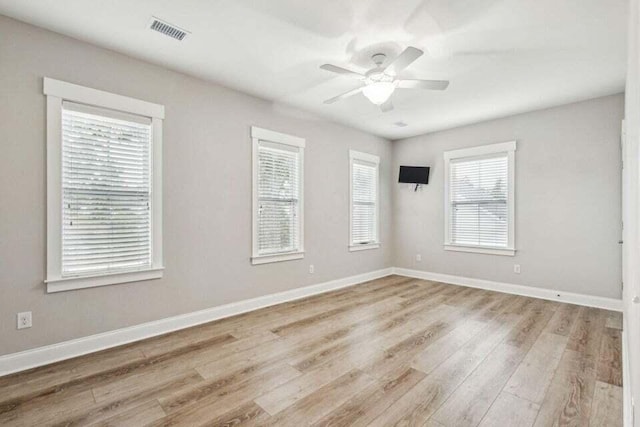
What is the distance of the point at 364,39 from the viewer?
272cm

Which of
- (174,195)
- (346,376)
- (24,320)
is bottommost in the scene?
(346,376)

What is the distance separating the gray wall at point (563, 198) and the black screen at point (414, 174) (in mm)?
699

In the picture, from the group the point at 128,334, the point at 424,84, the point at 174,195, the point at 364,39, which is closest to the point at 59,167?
the point at 174,195

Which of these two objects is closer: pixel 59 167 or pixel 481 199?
pixel 59 167

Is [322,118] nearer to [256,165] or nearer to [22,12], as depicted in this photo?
[256,165]

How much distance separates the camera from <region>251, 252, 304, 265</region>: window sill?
4043 mm

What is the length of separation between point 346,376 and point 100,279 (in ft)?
7.74

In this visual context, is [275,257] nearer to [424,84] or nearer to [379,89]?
[379,89]

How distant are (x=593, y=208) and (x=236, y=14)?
4873mm

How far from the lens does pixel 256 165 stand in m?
4.04

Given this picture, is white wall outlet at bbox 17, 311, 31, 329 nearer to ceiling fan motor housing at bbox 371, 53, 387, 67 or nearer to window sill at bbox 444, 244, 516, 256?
ceiling fan motor housing at bbox 371, 53, 387, 67

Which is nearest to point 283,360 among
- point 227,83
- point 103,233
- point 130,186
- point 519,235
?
point 103,233

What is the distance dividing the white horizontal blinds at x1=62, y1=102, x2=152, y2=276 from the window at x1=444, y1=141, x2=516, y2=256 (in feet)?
15.5

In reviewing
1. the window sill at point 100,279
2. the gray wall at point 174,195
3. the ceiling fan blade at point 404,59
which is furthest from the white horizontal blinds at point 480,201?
the window sill at point 100,279
